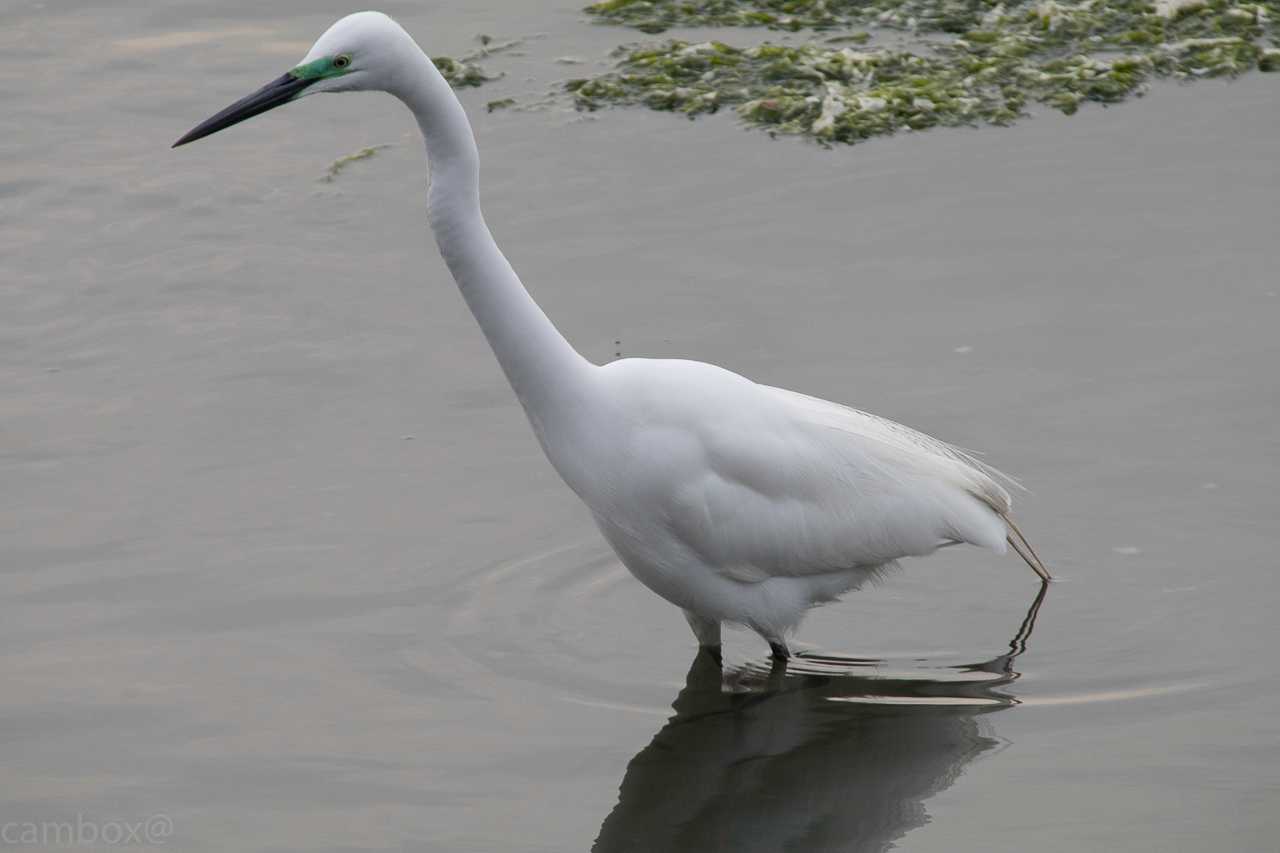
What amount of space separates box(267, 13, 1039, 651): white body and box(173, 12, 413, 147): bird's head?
12cm

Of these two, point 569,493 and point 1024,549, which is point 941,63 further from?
point 1024,549

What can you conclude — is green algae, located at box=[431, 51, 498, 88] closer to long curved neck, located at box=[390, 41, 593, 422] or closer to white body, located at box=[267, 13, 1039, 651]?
white body, located at box=[267, 13, 1039, 651]

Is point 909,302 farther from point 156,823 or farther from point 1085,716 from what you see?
point 156,823

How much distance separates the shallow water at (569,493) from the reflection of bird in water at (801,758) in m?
0.01

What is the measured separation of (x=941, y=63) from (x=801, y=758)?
4.36m

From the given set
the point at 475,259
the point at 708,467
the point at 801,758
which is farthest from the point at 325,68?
the point at 801,758

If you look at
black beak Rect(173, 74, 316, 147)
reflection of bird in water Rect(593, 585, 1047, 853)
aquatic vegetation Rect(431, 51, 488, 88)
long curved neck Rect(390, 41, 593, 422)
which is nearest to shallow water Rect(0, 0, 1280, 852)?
reflection of bird in water Rect(593, 585, 1047, 853)

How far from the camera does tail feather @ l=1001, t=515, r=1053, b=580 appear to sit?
4.61 metres

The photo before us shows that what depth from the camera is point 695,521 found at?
4109 mm

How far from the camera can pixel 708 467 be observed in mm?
4133

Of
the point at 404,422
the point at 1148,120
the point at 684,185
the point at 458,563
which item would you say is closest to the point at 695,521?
the point at 458,563

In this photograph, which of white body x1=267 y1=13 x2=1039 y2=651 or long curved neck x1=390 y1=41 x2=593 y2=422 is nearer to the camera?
long curved neck x1=390 y1=41 x2=593 y2=422

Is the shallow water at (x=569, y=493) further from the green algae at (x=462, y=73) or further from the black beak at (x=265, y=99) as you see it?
the black beak at (x=265, y=99)

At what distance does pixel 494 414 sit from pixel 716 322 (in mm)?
901
